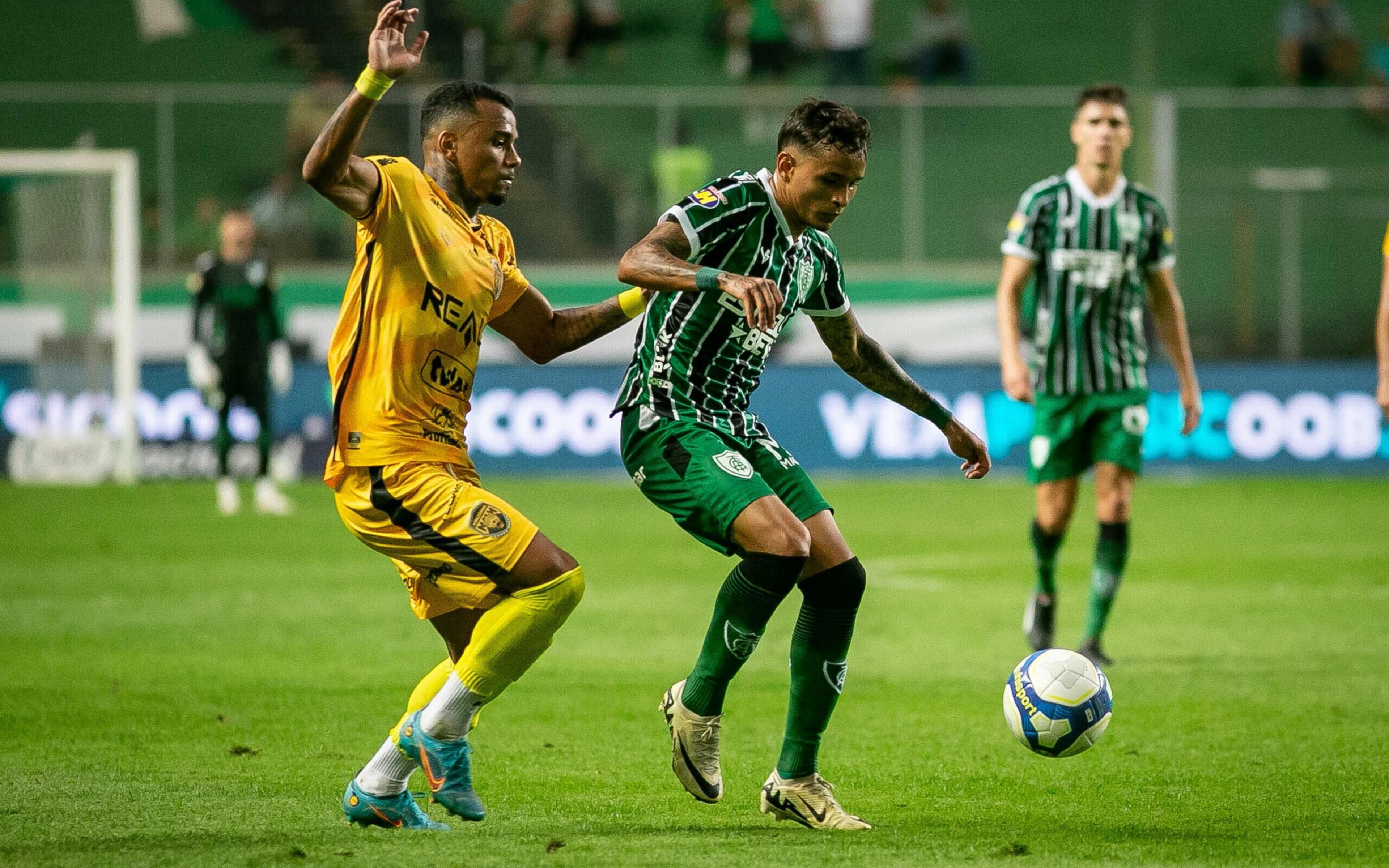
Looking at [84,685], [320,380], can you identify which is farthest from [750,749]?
[320,380]

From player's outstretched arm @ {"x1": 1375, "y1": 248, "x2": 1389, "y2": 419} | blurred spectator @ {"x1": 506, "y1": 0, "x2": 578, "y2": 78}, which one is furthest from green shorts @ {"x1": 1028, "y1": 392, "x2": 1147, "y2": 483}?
blurred spectator @ {"x1": 506, "y1": 0, "x2": 578, "y2": 78}

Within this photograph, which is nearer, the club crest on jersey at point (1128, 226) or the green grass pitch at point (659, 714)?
the green grass pitch at point (659, 714)

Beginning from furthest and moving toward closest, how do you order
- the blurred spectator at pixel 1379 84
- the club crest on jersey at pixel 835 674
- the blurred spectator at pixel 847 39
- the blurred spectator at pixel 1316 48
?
the blurred spectator at pixel 1316 48 → the blurred spectator at pixel 847 39 → the blurred spectator at pixel 1379 84 → the club crest on jersey at pixel 835 674

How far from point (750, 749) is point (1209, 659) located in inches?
119

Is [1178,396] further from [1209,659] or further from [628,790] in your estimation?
[628,790]

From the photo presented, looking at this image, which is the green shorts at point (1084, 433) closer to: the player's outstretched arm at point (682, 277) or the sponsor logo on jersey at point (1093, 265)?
the sponsor logo on jersey at point (1093, 265)

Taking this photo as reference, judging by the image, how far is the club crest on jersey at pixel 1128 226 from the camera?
28.1 ft

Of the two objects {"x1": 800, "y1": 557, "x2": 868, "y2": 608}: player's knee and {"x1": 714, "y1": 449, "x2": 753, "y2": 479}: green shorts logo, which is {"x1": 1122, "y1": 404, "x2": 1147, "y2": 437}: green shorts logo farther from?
{"x1": 714, "y1": 449, "x2": 753, "y2": 479}: green shorts logo

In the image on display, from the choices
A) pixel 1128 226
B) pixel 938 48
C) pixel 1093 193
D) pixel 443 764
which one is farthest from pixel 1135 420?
pixel 938 48

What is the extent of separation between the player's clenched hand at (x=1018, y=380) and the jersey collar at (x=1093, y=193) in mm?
839

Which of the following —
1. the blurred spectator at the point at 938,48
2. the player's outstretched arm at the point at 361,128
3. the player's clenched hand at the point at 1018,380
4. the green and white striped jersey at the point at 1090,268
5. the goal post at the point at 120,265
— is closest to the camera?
the player's outstretched arm at the point at 361,128

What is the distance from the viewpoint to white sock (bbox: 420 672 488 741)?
501 centimetres

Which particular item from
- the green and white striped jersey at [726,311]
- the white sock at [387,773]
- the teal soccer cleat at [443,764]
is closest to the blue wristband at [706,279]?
the green and white striped jersey at [726,311]

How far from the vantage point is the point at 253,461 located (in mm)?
18344
